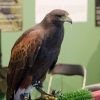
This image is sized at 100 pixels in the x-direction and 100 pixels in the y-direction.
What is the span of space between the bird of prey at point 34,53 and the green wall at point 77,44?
4.65ft

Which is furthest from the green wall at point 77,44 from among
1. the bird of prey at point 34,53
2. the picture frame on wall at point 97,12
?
the bird of prey at point 34,53

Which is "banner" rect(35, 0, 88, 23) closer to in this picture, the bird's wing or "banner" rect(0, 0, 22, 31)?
"banner" rect(0, 0, 22, 31)

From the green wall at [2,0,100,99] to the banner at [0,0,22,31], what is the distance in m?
0.05

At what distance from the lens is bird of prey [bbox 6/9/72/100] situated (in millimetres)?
779

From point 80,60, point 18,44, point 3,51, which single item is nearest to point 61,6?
point 80,60

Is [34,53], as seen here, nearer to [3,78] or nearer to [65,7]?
[3,78]

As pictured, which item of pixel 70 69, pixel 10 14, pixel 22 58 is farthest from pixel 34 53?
pixel 10 14

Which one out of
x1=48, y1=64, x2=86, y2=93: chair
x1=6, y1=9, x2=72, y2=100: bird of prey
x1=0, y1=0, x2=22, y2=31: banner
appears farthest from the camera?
x1=0, y1=0, x2=22, y2=31: banner

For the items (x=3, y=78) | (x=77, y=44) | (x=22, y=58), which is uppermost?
(x=22, y=58)

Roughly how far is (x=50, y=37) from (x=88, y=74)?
1645 mm

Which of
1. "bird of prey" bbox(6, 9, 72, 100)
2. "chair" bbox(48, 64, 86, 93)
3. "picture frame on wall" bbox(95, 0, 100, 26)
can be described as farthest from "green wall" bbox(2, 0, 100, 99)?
"bird of prey" bbox(6, 9, 72, 100)

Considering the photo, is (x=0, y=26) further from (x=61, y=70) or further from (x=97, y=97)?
(x=97, y=97)

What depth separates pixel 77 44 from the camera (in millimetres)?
2270

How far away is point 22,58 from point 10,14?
1471 millimetres
